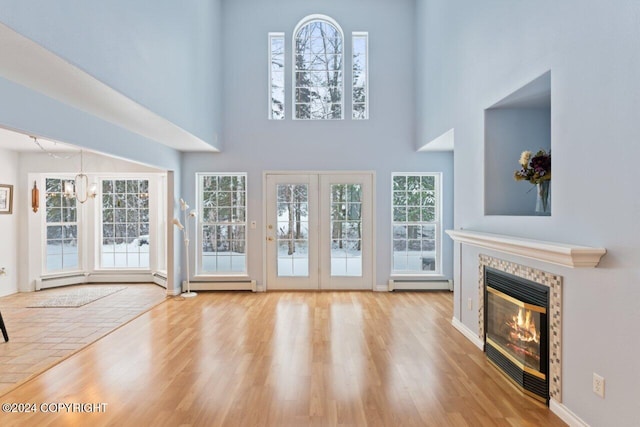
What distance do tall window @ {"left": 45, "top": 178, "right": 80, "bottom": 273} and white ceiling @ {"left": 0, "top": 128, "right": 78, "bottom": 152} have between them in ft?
2.62

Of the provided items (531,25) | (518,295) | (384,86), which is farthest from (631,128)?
(384,86)

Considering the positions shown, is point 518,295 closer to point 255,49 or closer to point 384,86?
point 384,86

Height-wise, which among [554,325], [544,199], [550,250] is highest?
[544,199]

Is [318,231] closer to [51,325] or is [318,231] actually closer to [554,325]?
[51,325]

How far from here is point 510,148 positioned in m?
3.54

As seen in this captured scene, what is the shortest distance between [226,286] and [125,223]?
8.21 feet

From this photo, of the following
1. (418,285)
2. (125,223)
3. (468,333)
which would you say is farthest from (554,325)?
(125,223)

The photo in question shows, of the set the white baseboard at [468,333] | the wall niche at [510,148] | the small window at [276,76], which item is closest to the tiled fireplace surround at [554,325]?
the wall niche at [510,148]

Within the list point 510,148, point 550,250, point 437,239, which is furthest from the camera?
point 437,239

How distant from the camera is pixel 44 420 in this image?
2.46m

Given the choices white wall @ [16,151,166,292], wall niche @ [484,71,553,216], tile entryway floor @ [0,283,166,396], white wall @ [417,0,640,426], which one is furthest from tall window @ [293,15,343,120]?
tile entryway floor @ [0,283,166,396]

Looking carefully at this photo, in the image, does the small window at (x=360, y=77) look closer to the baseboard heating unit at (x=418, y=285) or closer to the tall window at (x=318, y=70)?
the tall window at (x=318, y=70)

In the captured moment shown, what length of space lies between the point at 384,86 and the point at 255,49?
2.29 meters

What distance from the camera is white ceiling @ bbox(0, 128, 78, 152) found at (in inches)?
202
